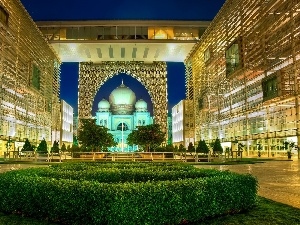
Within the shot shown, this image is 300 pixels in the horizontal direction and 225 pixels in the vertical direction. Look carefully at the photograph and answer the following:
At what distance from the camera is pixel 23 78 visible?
167ft

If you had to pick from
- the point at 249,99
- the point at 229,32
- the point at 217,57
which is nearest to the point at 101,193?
the point at 249,99

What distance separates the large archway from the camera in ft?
234

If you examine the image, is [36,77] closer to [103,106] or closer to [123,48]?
[123,48]

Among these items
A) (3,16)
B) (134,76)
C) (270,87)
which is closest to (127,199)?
(270,87)

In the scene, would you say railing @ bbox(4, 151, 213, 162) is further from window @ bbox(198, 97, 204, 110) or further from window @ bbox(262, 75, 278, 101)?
window @ bbox(198, 97, 204, 110)

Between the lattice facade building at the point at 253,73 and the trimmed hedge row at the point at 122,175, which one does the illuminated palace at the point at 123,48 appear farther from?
the trimmed hedge row at the point at 122,175

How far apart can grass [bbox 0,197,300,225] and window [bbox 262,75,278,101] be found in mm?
31990

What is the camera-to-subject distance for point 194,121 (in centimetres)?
7431

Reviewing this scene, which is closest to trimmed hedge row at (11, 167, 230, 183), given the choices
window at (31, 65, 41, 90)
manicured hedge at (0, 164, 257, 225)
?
manicured hedge at (0, 164, 257, 225)

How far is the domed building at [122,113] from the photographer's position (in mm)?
87750

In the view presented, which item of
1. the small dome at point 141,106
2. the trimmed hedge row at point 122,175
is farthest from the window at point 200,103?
the trimmed hedge row at point 122,175

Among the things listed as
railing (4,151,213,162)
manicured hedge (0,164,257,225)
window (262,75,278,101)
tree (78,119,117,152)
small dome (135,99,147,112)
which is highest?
small dome (135,99,147,112)

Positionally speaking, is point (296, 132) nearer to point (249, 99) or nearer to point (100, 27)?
point (249, 99)

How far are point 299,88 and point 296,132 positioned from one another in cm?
412
